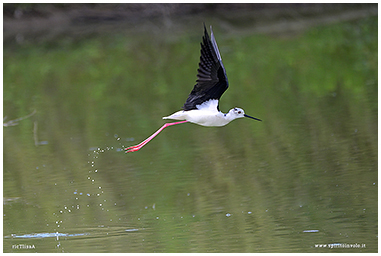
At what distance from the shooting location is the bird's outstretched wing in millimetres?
6395

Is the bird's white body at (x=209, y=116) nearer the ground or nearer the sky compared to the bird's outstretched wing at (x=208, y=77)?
nearer the ground

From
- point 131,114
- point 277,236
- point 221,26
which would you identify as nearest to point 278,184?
point 277,236

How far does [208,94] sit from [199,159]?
2.89 meters

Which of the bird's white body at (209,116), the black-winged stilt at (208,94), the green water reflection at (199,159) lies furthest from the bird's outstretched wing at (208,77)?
the green water reflection at (199,159)

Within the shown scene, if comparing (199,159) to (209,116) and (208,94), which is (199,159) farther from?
(209,116)

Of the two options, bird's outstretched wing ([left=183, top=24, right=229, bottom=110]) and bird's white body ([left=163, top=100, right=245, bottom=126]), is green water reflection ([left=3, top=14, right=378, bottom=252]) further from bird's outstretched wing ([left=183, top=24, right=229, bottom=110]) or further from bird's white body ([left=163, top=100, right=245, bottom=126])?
bird's outstretched wing ([left=183, top=24, right=229, bottom=110])

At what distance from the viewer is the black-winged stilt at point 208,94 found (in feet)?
21.1

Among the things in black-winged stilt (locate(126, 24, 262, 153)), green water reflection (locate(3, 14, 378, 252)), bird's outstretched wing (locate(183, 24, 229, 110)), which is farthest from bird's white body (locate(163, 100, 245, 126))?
green water reflection (locate(3, 14, 378, 252))

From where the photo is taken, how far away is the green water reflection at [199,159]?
6.66 m

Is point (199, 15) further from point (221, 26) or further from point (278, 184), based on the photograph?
point (278, 184)

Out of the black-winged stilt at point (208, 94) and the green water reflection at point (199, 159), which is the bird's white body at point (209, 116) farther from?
the green water reflection at point (199, 159)

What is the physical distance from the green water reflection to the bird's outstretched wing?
1.33 metres

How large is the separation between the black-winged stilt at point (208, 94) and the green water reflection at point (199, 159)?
114cm

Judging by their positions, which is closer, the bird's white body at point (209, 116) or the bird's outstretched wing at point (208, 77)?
the bird's outstretched wing at point (208, 77)
